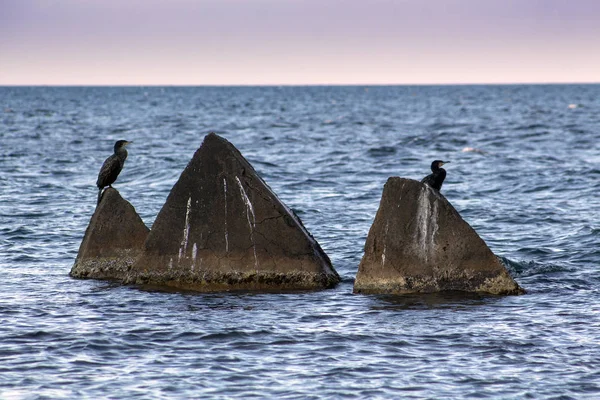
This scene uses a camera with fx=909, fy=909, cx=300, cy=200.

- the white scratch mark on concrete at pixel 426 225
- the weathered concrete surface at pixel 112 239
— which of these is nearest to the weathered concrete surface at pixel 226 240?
the weathered concrete surface at pixel 112 239

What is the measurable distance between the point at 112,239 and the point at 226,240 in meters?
2.23

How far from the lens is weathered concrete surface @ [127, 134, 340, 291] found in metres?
13.6

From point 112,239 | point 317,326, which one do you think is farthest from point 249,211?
point 317,326

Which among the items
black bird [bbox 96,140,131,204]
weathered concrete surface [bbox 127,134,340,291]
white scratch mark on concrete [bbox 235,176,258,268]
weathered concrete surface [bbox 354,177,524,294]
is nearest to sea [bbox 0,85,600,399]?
weathered concrete surface [bbox 354,177,524,294]

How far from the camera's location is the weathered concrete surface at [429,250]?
43.2ft

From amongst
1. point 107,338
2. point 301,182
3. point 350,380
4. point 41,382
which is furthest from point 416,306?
point 301,182

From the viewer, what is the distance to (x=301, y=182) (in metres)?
30.4

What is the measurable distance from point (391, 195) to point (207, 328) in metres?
3.67

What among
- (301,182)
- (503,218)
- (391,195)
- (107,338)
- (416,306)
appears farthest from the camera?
(301,182)

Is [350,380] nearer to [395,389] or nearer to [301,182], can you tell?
[395,389]

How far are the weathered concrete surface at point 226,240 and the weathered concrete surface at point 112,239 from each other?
0.74 metres

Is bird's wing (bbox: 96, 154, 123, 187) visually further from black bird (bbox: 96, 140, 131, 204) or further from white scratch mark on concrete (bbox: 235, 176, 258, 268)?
white scratch mark on concrete (bbox: 235, 176, 258, 268)

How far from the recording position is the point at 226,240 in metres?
13.6

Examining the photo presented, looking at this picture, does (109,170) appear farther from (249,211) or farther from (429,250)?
(429,250)
